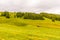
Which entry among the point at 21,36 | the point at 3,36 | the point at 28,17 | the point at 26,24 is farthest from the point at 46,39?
the point at 28,17

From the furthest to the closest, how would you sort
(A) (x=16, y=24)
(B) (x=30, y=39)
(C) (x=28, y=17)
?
1. (C) (x=28, y=17)
2. (A) (x=16, y=24)
3. (B) (x=30, y=39)

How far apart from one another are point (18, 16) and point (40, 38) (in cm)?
1026

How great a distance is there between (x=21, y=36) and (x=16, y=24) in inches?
192

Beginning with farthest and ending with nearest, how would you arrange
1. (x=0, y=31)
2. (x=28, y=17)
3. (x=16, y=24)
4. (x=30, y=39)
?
(x=28, y=17)
(x=16, y=24)
(x=0, y=31)
(x=30, y=39)

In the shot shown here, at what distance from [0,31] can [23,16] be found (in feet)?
26.6

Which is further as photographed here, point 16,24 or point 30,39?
point 16,24

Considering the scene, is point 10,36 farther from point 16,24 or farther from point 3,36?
point 16,24

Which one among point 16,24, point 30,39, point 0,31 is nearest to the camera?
point 30,39

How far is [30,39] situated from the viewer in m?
13.8

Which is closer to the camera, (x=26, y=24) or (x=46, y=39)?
(x=46, y=39)

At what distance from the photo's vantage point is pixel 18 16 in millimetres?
24047

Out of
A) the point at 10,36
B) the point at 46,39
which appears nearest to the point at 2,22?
the point at 10,36

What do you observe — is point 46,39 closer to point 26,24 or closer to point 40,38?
point 40,38

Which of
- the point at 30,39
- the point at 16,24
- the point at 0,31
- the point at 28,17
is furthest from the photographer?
the point at 28,17
